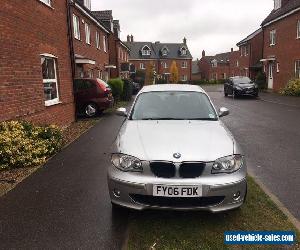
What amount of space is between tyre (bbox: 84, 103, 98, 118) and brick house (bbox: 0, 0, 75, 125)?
1.78m

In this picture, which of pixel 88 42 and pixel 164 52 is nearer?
pixel 88 42

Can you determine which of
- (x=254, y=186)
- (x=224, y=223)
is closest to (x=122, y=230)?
(x=224, y=223)

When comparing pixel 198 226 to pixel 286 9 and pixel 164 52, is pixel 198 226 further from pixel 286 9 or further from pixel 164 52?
pixel 164 52

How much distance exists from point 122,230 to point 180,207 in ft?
2.69

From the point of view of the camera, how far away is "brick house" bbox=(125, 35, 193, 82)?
7150 centimetres

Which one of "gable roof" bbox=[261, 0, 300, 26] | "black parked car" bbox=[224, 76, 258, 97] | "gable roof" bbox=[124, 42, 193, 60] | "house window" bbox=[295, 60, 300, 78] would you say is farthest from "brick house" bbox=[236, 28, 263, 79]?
"gable roof" bbox=[124, 42, 193, 60]

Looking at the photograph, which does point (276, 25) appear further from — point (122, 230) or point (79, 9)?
point (122, 230)

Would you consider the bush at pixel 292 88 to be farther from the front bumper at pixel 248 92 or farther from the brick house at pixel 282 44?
the front bumper at pixel 248 92

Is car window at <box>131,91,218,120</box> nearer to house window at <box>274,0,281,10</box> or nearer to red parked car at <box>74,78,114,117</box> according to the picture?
red parked car at <box>74,78,114,117</box>

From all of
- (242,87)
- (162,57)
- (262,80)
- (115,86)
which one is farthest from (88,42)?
(162,57)

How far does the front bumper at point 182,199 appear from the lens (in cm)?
367

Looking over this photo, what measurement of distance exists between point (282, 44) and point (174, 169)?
1036 inches

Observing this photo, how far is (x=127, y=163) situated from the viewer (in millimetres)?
3947

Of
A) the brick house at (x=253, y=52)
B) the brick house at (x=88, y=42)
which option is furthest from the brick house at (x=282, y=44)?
the brick house at (x=88, y=42)
